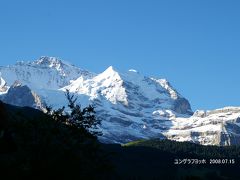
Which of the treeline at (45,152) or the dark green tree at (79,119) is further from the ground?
the dark green tree at (79,119)

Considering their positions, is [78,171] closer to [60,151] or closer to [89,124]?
[60,151]

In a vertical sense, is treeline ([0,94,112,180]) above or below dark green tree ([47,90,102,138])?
below

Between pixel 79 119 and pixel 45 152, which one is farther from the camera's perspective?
pixel 79 119

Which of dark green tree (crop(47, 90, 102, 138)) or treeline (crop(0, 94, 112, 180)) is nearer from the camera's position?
treeline (crop(0, 94, 112, 180))

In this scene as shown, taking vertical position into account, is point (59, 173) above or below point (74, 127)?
below

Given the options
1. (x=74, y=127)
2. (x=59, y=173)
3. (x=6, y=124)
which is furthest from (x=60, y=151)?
(x=74, y=127)

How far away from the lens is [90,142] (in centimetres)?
5531

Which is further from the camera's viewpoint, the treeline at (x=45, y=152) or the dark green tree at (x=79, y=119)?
the dark green tree at (x=79, y=119)

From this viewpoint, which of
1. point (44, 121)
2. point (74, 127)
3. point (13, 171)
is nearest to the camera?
point (13, 171)

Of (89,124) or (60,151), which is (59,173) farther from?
(89,124)

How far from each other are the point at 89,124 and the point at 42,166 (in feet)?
45.1

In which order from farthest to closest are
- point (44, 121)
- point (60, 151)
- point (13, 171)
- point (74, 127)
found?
1. point (74, 127)
2. point (44, 121)
3. point (60, 151)
4. point (13, 171)

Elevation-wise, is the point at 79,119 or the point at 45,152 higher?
the point at 79,119

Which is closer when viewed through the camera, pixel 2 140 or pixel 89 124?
pixel 2 140
